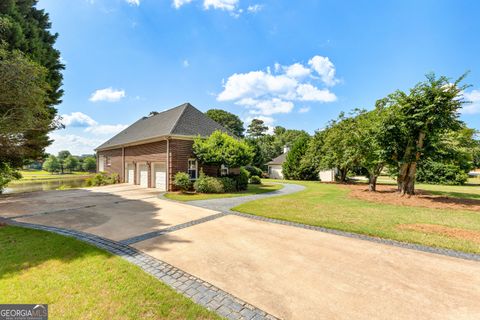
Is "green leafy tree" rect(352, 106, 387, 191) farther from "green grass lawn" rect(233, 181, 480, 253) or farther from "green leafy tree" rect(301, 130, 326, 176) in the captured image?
"green leafy tree" rect(301, 130, 326, 176)

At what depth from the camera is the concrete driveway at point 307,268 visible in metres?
2.55


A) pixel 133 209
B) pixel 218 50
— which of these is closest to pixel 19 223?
pixel 133 209

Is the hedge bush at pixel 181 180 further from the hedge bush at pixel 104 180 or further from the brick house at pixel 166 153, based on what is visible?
the hedge bush at pixel 104 180

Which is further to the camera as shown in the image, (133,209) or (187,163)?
(187,163)

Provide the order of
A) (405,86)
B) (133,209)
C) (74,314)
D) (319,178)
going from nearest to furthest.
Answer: (74,314) < (133,209) < (405,86) < (319,178)

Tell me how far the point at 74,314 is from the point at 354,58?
17.0 meters

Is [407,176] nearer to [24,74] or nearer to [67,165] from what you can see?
[24,74]

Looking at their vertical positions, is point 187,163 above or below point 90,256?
above

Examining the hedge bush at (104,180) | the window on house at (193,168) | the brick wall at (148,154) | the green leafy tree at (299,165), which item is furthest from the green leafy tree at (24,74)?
the green leafy tree at (299,165)

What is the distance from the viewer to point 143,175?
15672 millimetres

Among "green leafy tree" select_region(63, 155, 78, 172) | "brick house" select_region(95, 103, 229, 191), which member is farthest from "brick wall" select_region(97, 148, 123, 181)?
"green leafy tree" select_region(63, 155, 78, 172)

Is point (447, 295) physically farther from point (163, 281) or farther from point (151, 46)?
point (151, 46)

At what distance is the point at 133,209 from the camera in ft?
26.3

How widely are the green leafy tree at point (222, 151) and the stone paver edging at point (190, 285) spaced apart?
8263 millimetres
